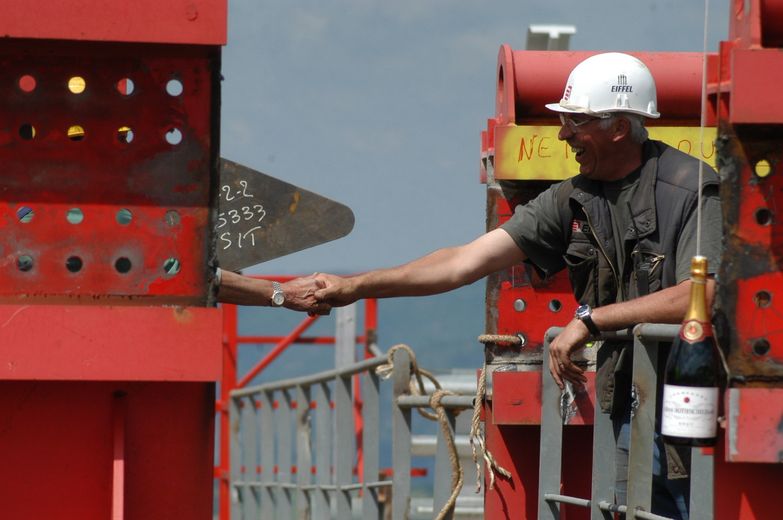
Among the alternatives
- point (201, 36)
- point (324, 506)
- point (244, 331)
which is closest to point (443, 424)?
point (324, 506)

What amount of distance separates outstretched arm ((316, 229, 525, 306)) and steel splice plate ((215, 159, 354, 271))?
914 mm

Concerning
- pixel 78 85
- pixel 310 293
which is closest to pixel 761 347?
pixel 78 85

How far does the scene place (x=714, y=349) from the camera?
4.30m

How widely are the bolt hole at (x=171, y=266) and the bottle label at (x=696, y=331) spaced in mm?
1406

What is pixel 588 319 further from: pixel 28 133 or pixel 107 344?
pixel 28 133

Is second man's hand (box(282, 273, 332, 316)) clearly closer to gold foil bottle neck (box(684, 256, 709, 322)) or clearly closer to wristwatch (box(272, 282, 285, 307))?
wristwatch (box(272, 282, 285, 307))

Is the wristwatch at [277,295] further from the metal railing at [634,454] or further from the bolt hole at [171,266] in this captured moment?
the bolt hole at [171,266]

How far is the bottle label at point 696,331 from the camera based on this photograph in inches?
169

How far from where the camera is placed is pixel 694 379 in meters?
4.21

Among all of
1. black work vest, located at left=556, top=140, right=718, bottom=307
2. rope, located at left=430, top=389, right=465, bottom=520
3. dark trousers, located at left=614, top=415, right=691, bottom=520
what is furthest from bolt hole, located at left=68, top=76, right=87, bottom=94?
rope, located at left=430, top=389, right=465, bottom=520

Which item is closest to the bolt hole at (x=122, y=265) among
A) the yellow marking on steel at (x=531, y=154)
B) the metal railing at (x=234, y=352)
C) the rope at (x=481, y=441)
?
the yellow marking on steel at (x=531, y=154)

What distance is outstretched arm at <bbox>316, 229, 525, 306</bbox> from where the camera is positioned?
6426 mm

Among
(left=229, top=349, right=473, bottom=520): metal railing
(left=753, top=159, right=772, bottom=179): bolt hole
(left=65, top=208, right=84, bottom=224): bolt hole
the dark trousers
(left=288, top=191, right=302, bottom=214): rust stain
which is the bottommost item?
(left=229, top=349, right=473, bottom=520): metal railing

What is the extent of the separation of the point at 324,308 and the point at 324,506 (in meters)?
4.58
